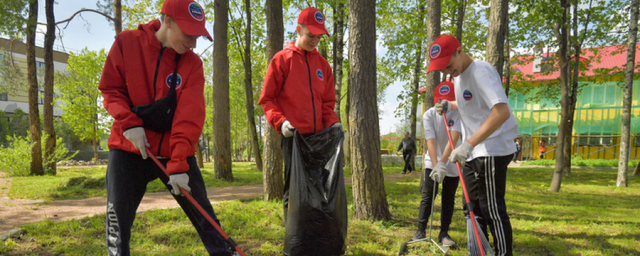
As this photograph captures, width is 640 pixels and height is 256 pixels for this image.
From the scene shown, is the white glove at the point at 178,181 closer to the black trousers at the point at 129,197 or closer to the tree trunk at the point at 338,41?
the black trousers at the point at 129,197

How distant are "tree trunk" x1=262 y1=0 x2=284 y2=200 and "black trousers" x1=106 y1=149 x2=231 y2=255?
338 centimetres

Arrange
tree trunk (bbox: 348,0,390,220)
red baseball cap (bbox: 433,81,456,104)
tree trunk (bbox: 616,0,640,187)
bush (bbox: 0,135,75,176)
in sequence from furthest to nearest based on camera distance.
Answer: bush (bbox: 0,135,75,176), tree trunk (bbox: 616,0,640,187), tree trunk (bbox: 348,0,390,220), red baseball cap (bbox: 433,81,456,104)

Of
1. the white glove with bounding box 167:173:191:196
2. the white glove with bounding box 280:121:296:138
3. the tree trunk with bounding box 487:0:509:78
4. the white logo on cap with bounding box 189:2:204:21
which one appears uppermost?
the tree trunk with bounding box 487:0:509:78

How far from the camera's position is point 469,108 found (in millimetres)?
2754

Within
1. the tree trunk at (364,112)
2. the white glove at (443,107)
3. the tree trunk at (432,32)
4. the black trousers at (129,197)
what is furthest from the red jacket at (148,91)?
the tree trunk at (432,32)

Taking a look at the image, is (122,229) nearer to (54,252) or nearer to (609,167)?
(54,252)

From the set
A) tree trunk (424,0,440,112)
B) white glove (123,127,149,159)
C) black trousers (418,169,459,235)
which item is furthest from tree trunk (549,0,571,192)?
white glove (123,127,149,159)

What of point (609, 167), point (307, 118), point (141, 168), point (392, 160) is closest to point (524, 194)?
point (307, 118)

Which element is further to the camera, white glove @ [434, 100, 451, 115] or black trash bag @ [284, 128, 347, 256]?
white glove @ [434, 100, 451, 115]

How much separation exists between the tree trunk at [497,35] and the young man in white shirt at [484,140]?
2.98 meters

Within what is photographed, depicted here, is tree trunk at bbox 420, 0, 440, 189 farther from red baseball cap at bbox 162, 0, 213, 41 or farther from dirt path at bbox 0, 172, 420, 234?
red baseball cap at bbox 162, 0, 213, 41

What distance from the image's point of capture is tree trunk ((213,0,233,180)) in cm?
928

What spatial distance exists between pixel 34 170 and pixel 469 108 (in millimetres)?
13384

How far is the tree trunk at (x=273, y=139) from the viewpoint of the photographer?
219 inches
